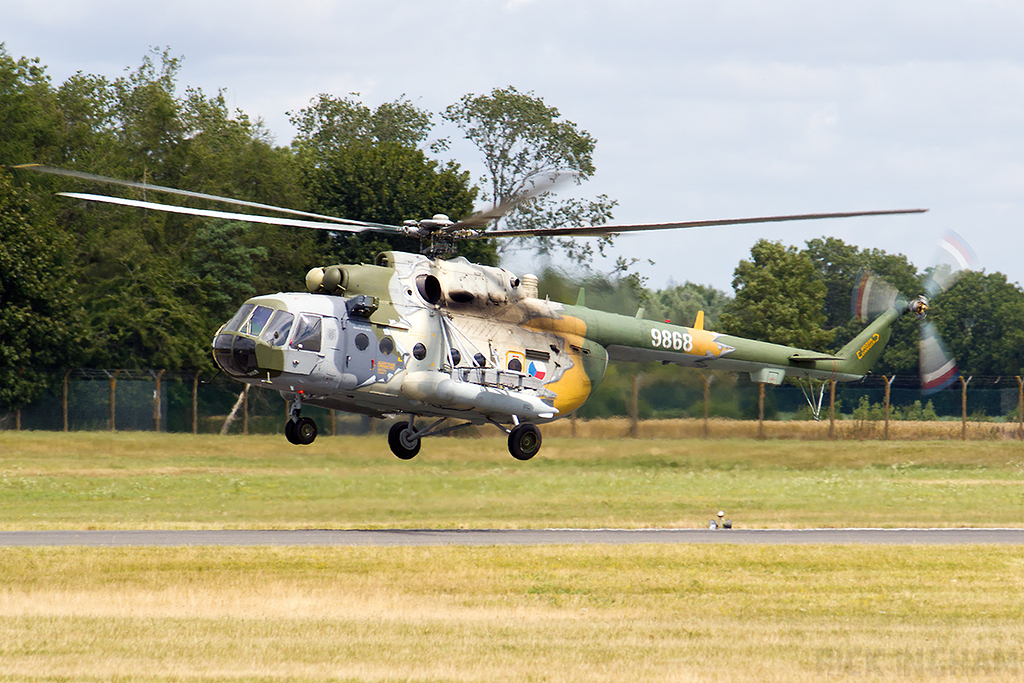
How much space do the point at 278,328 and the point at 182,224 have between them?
160ft

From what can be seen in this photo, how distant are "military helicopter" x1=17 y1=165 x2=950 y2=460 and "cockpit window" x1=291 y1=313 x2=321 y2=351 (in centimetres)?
2

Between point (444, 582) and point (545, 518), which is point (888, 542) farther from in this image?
point (444, 582)

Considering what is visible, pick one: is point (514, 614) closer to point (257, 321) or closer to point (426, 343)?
point (426, 343)

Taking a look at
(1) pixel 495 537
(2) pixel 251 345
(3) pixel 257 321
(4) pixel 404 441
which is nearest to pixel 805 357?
(4) pixel 404 441

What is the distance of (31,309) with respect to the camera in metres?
60.0

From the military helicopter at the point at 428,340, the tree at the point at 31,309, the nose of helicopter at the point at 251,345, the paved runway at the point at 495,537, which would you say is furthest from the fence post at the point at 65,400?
the nose of helicopter at the point at 251,345

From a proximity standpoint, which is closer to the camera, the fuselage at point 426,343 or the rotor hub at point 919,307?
the fuselage at point 426,343

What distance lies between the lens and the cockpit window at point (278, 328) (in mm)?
25047

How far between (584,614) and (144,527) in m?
20.5

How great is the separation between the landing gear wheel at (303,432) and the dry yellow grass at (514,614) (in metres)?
3.88

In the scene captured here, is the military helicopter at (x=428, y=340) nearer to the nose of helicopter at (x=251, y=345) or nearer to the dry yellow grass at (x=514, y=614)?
the nose of helicopter at (x=251, y=345)

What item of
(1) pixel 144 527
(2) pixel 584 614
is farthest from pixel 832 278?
(2) pixel 584 614

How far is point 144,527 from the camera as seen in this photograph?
141 ft

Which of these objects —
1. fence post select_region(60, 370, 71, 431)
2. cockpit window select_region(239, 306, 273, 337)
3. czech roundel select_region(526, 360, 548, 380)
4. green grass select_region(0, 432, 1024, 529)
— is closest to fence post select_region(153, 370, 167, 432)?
green grass select_region(0, 432, 1024, 529)
